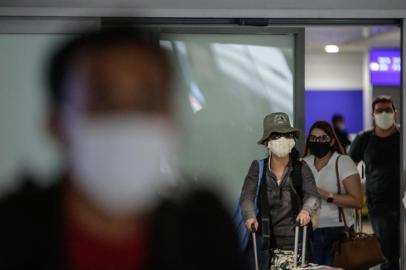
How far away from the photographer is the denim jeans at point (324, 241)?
460 centimetres

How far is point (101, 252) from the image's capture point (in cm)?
79

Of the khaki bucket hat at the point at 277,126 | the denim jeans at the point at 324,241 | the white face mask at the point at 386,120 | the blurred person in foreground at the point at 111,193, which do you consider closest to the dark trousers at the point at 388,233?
the white face mask at the point at 386,120

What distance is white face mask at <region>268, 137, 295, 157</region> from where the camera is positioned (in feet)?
12.8

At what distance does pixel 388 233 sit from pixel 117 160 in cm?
524

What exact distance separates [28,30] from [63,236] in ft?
14.1

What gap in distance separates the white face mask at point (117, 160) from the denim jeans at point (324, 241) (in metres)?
3.94

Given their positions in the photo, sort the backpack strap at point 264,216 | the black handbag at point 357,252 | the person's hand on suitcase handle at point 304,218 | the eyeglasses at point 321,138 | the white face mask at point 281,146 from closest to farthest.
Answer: the person's hand on suitcase handle at point 304,218 → the backpack strap at point 264,216 → the white face mask at point 281,146 → the black handbag at point 357,252 → the eyeglasses at point 321,138

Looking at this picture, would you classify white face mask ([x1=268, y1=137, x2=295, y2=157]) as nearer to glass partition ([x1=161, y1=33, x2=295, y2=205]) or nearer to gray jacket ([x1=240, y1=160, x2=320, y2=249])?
gray jacket ([x1=240, y1=160, x2=320, y2=249])

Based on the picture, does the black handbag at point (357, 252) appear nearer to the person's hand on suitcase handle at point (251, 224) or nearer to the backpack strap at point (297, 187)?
the backpack strap at point (297, 187)

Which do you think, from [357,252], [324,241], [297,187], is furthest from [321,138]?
[297,187]

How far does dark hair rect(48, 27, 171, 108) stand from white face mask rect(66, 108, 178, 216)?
0.04 meters

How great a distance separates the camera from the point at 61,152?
0.82m

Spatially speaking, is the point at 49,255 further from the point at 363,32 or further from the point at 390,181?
the point at 363,32

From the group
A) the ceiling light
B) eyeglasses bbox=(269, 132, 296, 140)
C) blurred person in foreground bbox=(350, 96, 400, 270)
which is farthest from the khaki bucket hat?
the ceiling light
